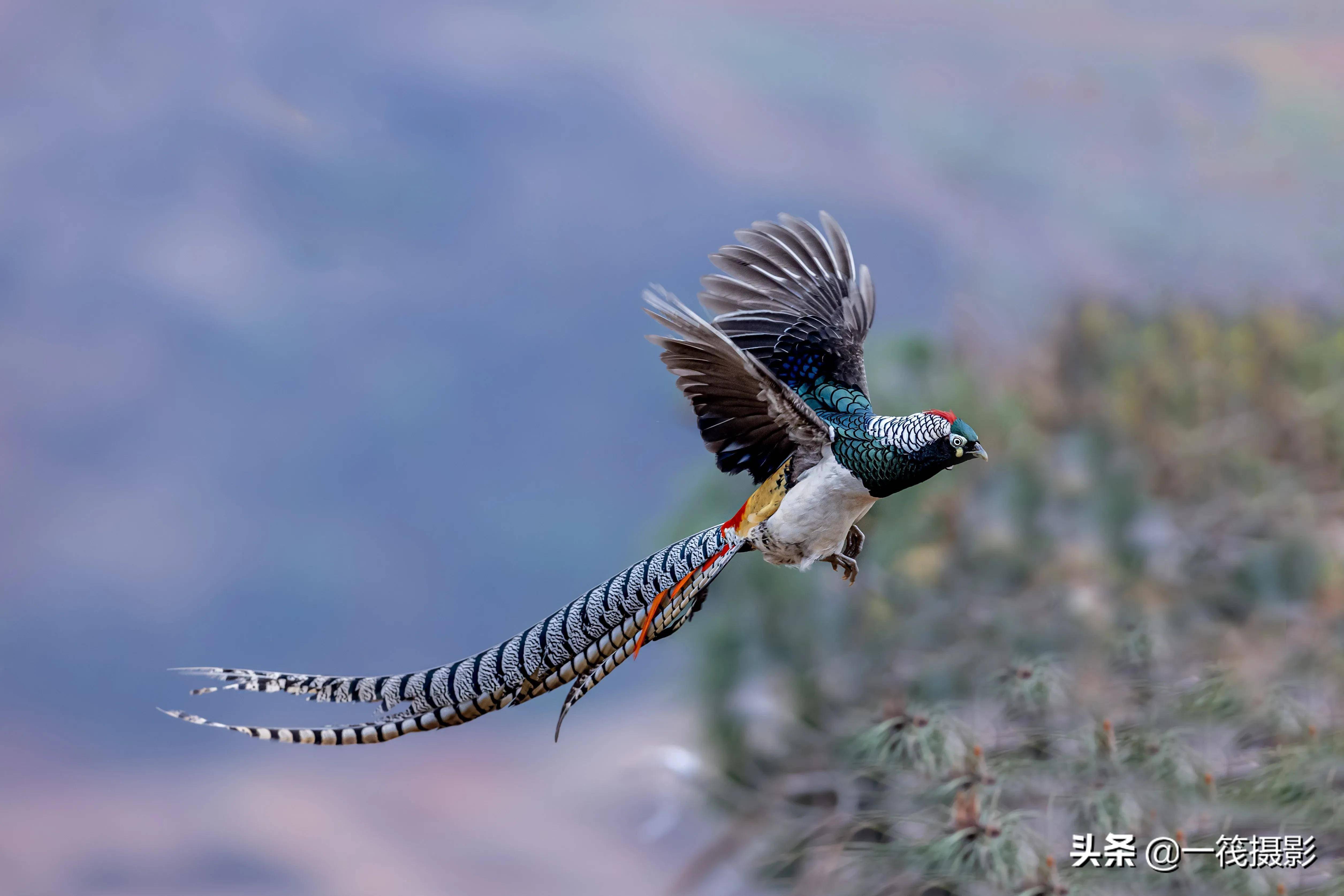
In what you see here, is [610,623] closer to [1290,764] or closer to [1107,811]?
[1107,811]

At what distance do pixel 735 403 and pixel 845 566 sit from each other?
1.97 feet

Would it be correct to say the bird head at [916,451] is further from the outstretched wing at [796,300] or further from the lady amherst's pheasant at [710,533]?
the outstretched wing at [796,300]

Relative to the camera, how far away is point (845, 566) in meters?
3.27

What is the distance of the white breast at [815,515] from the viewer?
9.83ft

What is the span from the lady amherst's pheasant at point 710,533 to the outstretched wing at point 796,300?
96 mm

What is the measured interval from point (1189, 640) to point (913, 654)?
145 centimetres

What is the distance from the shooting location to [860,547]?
334 centimetres

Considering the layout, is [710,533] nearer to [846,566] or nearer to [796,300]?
[846,566]

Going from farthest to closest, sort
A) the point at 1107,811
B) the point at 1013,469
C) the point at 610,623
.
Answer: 1. the point at 1013,469
2. the point at 1107,811
3. the point at 610,623

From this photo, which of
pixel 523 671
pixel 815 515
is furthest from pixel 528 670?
pixel 815 515

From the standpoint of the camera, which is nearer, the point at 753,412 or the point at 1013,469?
the point at 753,412

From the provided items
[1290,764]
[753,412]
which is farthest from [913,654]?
[753,412]

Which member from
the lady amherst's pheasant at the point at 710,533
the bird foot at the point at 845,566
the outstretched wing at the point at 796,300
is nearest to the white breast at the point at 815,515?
A: the lady amherst's pheasant at the point at 710,533

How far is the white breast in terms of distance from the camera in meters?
3.00
